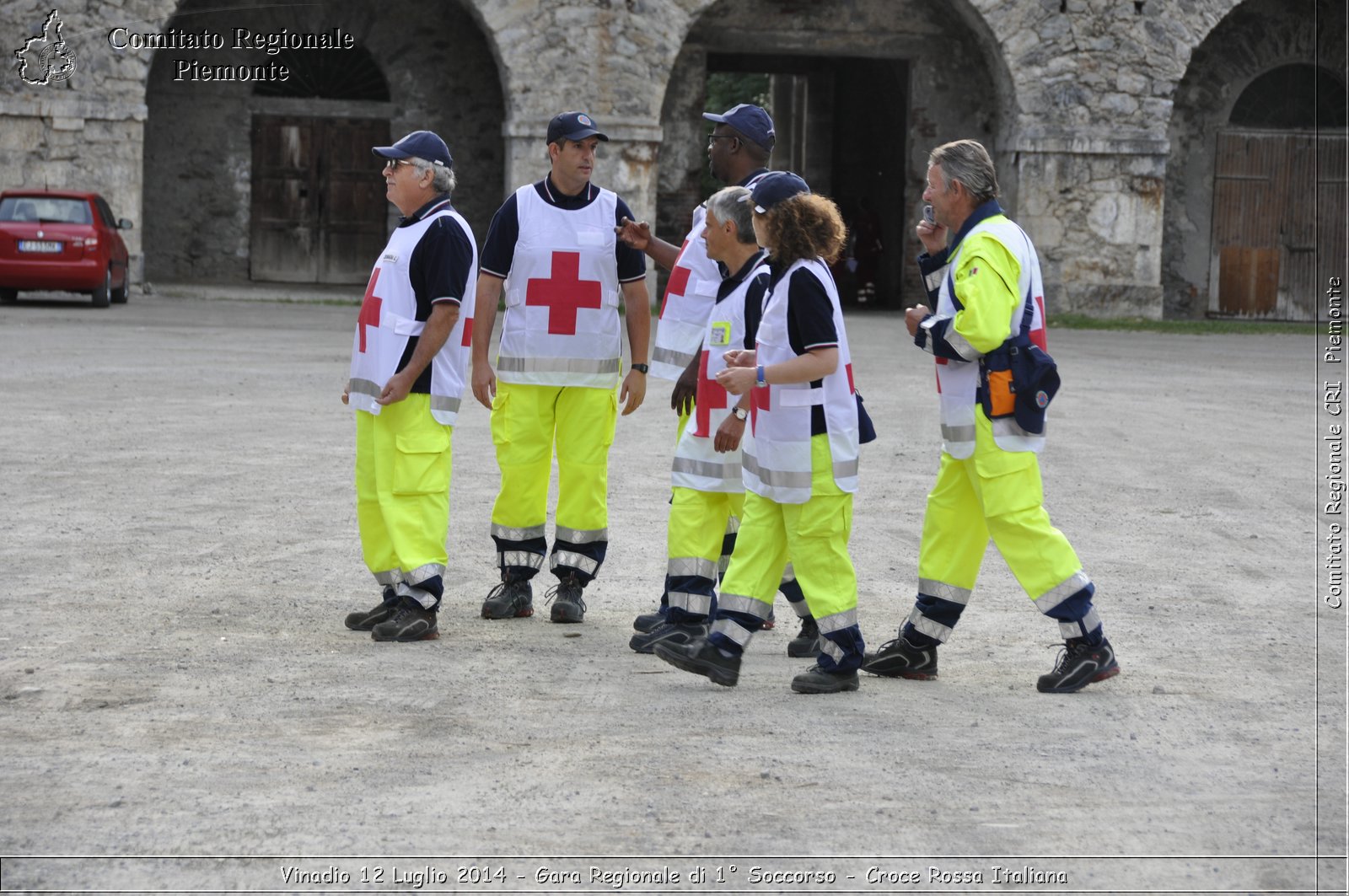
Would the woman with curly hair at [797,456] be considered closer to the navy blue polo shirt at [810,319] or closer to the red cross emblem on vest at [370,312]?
the navy blue polo shirt at [810,319]

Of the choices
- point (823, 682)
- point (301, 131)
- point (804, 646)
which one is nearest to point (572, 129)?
point (804, 646)

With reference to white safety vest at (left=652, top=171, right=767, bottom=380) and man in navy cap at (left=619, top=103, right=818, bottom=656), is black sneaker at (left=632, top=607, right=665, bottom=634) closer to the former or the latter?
man in navy cap at (left=619, top=103, right=818, bottom=656)

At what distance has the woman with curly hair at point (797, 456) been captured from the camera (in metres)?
4.74

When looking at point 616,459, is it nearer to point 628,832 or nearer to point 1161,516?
point 1161,516

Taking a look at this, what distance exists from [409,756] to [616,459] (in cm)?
520

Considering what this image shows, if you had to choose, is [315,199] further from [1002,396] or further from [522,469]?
[1002,396]

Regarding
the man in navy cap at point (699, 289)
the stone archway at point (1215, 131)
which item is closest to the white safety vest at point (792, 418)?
the man in navy cap at point (699, 289)

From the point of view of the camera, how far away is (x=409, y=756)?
4.04 m

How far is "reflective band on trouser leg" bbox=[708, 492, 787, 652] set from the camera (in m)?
4.81

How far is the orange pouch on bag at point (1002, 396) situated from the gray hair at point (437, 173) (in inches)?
72.4

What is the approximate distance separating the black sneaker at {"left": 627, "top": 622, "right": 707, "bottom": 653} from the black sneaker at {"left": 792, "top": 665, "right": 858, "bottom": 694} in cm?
46

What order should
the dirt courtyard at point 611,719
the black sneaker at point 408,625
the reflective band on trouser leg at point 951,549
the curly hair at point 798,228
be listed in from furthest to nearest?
1. the black sneaker at point 408,625
2. the reflective band on trouser leg at point 951,549
3. the curly hair at point 798,228
4. the dirt courtyard at point 611,719

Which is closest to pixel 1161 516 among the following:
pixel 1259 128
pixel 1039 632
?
pixel 1039 632

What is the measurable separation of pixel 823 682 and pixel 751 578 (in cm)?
35
